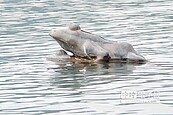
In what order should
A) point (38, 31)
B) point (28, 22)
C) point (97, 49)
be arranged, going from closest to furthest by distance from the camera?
point (97, 49)
point (38, 31)
point (28, 22)

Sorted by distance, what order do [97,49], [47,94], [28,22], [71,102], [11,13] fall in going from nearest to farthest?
[71,102] < [47,94] < [97,49] < [28,22] < [11,13]

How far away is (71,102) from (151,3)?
2913cm

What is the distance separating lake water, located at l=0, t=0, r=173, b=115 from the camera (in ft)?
48.6

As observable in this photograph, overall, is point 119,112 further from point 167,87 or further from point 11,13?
point 11,13

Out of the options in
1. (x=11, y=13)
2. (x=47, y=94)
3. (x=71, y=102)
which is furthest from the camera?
(x=11, y=13)

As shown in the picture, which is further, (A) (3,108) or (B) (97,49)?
(B) (97,49)

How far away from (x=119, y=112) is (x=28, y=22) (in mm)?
20158

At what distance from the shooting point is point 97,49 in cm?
2075

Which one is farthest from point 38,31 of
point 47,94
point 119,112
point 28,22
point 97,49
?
point 119,112

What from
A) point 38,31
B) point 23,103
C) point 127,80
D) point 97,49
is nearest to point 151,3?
point 38,31

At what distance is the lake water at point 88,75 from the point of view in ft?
48.6

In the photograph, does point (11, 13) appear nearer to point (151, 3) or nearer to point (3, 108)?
point (151, 3)

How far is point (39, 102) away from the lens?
1528 cm

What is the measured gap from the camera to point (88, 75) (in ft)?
61.2
